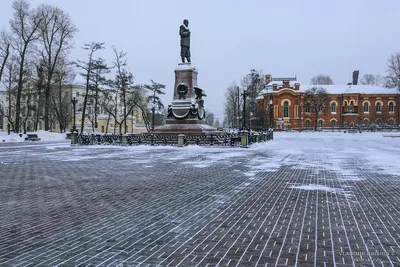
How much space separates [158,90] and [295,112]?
109ft

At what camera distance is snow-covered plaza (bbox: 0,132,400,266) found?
459cm

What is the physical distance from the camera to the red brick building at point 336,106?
78.6 meters

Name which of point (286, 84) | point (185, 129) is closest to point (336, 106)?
point (286, 84)

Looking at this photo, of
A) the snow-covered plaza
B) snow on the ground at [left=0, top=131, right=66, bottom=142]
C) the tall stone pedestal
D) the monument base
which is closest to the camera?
the snow-covered plaza

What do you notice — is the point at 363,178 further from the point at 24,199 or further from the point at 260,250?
the point at 24,199

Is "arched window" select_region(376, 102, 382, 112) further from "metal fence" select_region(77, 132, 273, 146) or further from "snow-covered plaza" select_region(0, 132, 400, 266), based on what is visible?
"snow-covered plaza" select_region(0, 132, 400, 266)

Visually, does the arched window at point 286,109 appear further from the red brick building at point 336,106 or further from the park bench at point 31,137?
the park bench at point 31,137

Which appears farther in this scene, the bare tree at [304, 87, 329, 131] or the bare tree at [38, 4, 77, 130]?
the bare tree at [304, 87, 329, 131]

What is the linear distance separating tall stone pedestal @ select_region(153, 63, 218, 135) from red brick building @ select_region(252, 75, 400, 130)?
48053 mm

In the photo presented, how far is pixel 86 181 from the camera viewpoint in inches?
429

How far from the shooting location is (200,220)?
640 cm

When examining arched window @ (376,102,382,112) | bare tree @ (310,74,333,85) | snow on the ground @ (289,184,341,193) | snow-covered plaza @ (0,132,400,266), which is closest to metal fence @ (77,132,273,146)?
snow-covered plaza @ (0,132,400,266)

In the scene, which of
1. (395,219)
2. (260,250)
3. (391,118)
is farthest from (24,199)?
(391,118)

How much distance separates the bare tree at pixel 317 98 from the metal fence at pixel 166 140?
47306 millimetres
